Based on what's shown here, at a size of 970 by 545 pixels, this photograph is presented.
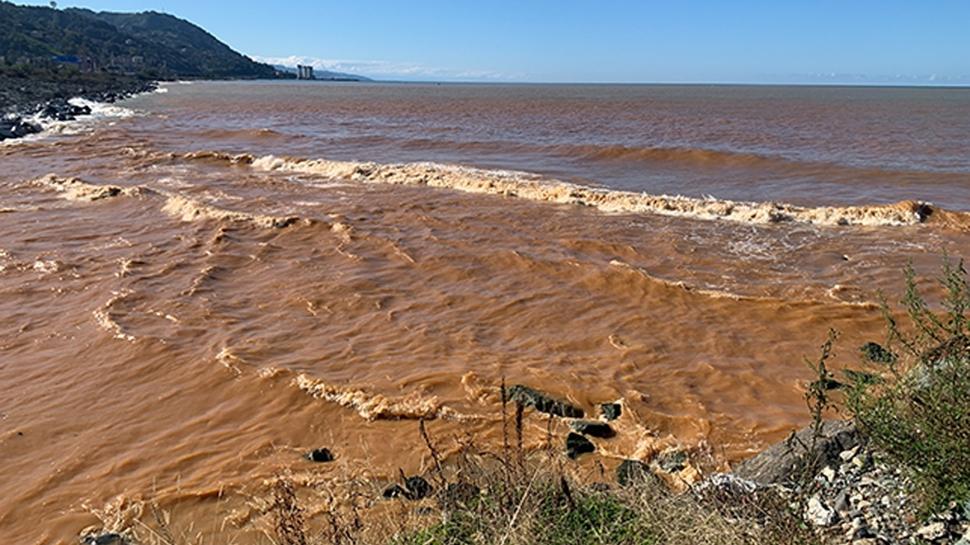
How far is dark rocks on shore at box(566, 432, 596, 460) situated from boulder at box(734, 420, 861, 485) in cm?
157

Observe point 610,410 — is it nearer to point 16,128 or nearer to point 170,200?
point 170,200

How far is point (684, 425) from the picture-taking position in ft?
22.8

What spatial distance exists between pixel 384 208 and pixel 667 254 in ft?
27.8

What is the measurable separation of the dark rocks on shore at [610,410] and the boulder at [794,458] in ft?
6.25

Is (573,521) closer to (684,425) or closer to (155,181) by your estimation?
(684,425)

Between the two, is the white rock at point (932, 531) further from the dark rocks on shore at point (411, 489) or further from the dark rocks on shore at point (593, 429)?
the dark rocks on shore at point (411, 489)

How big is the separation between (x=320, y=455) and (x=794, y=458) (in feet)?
13.8

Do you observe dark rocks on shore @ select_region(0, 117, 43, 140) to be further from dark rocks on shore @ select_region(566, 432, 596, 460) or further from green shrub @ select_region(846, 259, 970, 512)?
green shrub @ select_region(846, 259, 970, 512)

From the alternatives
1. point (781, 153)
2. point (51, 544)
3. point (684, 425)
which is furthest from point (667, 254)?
point (781, 153)

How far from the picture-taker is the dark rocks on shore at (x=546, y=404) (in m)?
7.09

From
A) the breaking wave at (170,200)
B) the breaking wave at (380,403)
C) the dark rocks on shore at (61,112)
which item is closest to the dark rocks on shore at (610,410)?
the breaking wave at (380,403)

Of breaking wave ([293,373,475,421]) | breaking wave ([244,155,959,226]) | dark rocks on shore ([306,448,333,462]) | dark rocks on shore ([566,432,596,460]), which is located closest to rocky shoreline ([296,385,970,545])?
dark rocks on shore ([566,432,596,460])

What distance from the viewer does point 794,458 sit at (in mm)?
4988

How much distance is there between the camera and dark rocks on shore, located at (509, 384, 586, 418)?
7.09 meters
